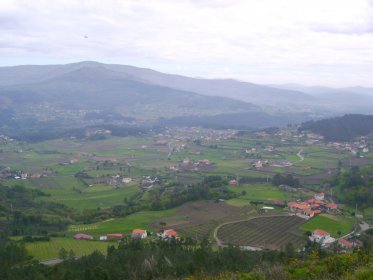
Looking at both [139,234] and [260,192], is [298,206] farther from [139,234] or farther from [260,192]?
[139,234]

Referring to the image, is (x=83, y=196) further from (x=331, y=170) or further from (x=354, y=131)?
(x=354, y=131)

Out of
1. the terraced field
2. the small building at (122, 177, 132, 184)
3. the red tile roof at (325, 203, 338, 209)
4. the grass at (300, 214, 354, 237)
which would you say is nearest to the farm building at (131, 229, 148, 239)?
the terraced field

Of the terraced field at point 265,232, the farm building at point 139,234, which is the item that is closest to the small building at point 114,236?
the farm building at point 139,234

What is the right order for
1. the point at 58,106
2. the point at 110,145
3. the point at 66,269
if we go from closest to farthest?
1. the point at 66,269
2. the point at 110,145
3. the point at 58,106

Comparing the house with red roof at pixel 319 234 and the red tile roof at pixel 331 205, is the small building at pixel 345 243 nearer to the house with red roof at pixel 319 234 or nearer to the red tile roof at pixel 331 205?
the house with red roof at pixel 319 234

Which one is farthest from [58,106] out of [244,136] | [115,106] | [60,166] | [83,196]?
[83,196]

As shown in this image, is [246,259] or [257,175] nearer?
[246,259]
